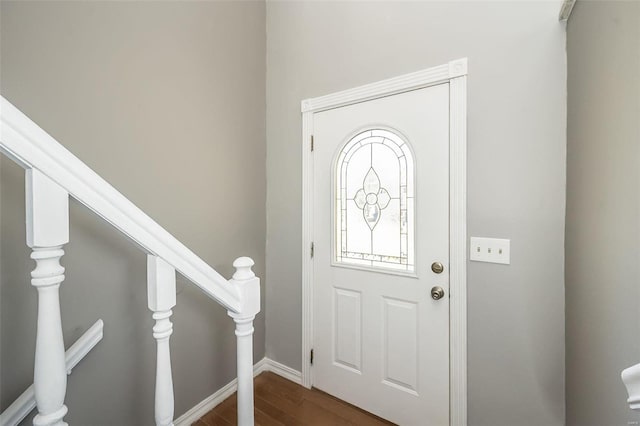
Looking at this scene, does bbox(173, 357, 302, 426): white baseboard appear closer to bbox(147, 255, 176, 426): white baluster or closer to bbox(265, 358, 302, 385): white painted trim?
bbox(265, 358, 302, 385): white painted trim

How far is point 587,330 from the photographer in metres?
1.04

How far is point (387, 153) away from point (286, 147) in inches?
31.1

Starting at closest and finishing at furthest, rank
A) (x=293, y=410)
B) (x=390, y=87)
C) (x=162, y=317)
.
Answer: (x=162, y=317), (x=390, y=87), (x=293, y=410)

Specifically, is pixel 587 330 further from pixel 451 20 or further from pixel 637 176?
pixel 451 20

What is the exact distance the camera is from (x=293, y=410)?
1732mm

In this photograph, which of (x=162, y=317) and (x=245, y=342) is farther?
(x=245, y=342)

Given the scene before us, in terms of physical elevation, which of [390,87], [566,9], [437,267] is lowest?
[437,267]

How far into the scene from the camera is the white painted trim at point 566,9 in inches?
45.0

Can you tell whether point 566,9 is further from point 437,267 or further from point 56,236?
point 56,236

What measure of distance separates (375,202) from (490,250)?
658mm

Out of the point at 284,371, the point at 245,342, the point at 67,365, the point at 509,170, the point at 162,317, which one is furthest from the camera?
the point at 284,371

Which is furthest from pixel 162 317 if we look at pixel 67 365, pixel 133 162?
pixel 133 162

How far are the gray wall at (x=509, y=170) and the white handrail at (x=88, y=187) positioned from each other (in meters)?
1.37

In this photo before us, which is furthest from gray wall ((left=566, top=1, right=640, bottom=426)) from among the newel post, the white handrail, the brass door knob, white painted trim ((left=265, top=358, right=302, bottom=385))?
white painted trim ((left=265, top=358, right=302, bottom=385))
